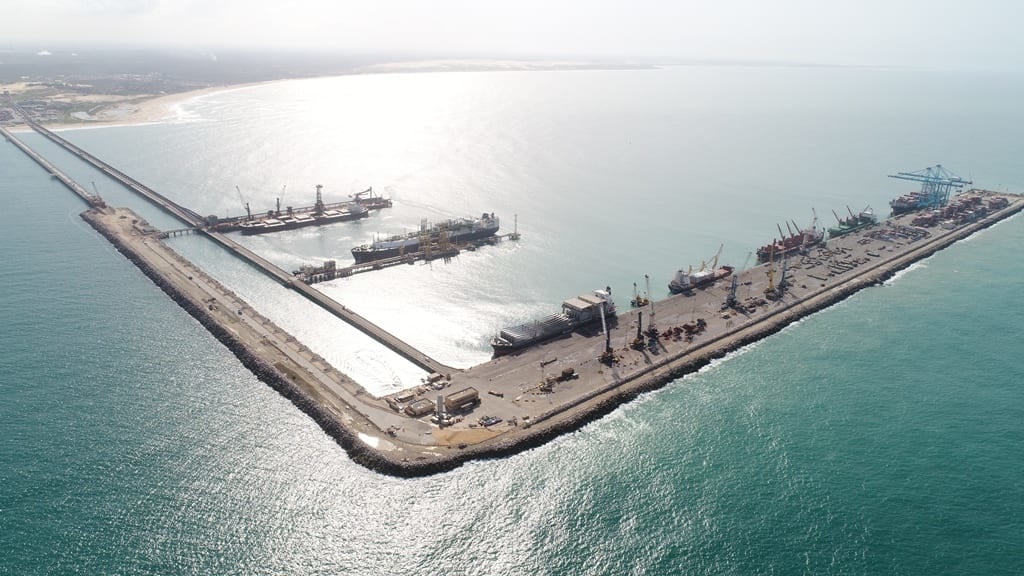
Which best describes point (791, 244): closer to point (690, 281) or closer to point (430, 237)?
point (690, 281)

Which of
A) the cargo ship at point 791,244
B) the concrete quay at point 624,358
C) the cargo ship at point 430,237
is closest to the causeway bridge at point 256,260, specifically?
the concrete quay at point 624,358

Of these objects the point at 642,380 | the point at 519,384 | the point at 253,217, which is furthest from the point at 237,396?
the point at 253,217

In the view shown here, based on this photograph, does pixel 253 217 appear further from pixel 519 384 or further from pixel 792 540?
pixel 792 540

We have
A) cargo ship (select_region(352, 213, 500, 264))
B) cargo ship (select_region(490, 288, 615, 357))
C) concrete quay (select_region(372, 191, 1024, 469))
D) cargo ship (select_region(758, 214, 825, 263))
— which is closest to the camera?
concrete quay (select_region(372, 191, 1024, 469))

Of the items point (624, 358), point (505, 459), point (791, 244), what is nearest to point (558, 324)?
point (624, 358)

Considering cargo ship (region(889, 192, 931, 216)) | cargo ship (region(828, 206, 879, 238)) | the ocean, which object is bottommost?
the ocean

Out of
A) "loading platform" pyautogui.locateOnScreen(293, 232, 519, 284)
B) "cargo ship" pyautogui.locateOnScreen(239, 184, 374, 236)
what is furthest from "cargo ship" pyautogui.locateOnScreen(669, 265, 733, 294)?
"cargo ship" pyautogui.locateOnScreen(239, 184, 374, 236)

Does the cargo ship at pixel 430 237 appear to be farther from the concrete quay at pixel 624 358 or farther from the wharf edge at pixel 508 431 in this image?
the concrete quay at pixel 624 358

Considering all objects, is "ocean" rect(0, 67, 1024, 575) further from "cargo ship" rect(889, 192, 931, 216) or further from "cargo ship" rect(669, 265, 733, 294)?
"cargo ship" rect(889, 192, 931, 216)
